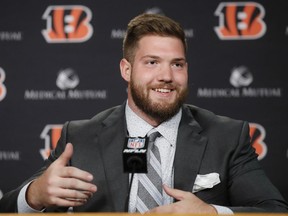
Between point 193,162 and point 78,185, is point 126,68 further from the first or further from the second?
point 78,185

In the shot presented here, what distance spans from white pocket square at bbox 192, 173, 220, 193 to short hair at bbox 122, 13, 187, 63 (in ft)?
1.64

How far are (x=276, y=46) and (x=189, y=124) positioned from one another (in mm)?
1322

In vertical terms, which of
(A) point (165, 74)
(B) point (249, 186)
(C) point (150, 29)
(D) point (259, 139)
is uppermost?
(C) point (150, 29)

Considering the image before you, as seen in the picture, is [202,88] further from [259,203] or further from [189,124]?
[259,203]

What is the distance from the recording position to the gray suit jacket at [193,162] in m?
1.87

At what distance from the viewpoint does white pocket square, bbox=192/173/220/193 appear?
1881 millimetres

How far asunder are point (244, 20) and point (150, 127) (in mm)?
1350

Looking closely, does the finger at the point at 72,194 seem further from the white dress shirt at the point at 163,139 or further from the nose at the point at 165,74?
the nose at the point at 165,74

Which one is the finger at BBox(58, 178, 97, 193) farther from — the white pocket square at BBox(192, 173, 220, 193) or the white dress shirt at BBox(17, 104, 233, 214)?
the white pocket square at BBox(192, 173, 220, 193)

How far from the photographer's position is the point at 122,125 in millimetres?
2049

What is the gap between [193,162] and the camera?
193 cm

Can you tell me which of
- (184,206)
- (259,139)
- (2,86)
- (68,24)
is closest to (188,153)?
(184,206)

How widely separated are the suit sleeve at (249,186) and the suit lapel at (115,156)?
0.38 meters

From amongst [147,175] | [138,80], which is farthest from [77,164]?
[138,80]
